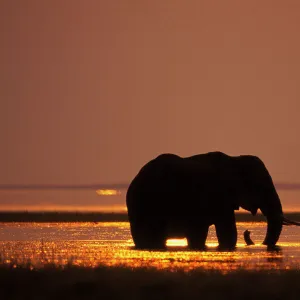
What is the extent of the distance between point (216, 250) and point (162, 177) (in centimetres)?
261

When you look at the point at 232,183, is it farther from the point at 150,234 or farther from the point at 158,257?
the point at 158,257

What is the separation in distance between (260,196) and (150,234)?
361cm

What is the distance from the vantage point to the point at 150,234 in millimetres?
35812

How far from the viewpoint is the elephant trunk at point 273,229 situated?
36531 millimetres

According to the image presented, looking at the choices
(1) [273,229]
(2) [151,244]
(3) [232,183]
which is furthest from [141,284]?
(1) [273,229]

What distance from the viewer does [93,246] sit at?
130 ft

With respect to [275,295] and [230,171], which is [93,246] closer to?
[230,171]

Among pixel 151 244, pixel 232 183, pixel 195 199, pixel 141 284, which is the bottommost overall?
pixel 151 244

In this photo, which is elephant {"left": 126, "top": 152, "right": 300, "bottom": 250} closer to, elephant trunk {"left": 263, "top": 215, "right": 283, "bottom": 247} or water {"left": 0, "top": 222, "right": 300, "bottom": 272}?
elephant trunk {"left": 263, "top": 215, "right": 283, "bottom": 247}

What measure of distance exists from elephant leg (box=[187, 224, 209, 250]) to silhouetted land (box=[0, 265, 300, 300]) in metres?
8.96

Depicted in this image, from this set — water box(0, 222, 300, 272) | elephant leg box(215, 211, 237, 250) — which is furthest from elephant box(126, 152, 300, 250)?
water box(0, 222, 300, 272)

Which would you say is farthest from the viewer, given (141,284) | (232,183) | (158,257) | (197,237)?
(232,183)

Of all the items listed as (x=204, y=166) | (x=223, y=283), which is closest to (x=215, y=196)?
(x=204, y=166)

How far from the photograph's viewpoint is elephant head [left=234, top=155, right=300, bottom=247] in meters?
36.7
